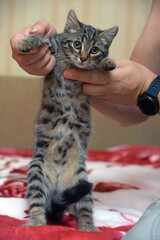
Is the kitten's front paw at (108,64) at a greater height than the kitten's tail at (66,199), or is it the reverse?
the kitten's front paw at (108,64)

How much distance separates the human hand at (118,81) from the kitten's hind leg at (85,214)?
0.37 metres

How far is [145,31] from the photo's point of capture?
142 cm

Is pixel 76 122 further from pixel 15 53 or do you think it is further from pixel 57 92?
pixel 15 53

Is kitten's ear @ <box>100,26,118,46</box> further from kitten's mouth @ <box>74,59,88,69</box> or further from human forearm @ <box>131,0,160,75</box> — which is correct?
human forearm @ <box>131,0,160,75</box>

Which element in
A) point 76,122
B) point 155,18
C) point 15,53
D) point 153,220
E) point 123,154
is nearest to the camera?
point 153,220

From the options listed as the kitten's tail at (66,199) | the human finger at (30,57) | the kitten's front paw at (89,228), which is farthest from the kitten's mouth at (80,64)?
the kitten's front paw at (89,228)

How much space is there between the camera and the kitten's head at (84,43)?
1038 millimetres

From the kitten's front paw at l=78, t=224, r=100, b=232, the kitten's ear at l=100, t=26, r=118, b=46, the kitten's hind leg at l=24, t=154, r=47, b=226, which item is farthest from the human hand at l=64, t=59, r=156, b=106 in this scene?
the kitten's front paw at l=78, t=224, r=100, b=232

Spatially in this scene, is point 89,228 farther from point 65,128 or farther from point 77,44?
point 77,44

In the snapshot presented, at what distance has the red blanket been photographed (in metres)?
0.73

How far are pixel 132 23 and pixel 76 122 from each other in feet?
6.22

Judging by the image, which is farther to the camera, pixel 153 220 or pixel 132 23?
pixel 132 23

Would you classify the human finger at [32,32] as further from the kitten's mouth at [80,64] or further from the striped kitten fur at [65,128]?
the kitten's mouth at [80,64]

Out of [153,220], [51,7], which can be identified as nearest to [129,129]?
[51,7]
